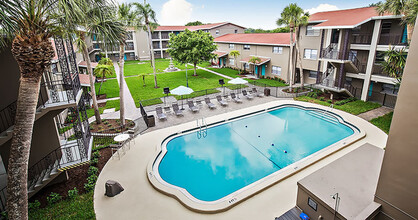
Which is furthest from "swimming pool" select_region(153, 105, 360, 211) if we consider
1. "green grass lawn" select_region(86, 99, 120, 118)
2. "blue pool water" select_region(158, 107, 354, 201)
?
"green grass lawn" select_region(86, 99, 120, 118)

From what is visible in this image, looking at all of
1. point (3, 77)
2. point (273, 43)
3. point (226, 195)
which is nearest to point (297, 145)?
point (226, 195)

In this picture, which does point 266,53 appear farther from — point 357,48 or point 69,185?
point 69,185

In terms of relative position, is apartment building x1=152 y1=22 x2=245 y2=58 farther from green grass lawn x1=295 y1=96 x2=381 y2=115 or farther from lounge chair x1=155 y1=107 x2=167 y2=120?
lounge chair x1=155 y1=107 x2=167 y2=120

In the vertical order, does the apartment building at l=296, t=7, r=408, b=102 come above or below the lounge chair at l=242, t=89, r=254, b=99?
above

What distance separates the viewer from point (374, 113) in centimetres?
1875

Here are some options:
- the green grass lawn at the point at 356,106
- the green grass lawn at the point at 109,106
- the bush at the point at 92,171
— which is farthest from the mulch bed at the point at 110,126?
the green grass lawn at the point at 356,106

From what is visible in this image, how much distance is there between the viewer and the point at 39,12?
601cm

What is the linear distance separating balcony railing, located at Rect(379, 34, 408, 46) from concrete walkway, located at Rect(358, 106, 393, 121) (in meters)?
5.75

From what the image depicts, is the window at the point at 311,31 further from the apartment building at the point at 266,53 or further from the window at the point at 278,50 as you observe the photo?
the window at the point at 278,50

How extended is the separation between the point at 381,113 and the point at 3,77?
82.3 ft

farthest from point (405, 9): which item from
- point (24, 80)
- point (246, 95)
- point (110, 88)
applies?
point (110, 88)

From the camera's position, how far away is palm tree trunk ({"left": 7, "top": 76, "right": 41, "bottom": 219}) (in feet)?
19.4

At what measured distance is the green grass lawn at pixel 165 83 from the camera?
2626cm

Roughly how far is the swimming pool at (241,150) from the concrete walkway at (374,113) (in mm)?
2181
